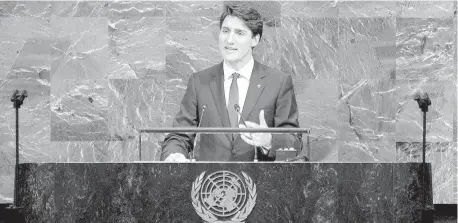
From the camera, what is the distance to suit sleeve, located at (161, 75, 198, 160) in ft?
19.6

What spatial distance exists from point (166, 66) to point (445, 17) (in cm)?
279

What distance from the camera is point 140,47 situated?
8.09 meters

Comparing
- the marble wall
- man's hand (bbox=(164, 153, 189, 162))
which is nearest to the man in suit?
man's hand (bbox=(164, 153, 189, 162))

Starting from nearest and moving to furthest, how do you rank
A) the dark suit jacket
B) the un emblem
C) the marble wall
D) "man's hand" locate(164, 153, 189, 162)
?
1. the un emblem
2. "man's hand" locate(164, 153, 189, 162)
3. the dark suit jacket
4. the marble wall

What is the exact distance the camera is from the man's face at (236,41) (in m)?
6.80

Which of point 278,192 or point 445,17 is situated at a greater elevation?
point 445,17

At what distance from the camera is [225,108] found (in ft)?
21.6

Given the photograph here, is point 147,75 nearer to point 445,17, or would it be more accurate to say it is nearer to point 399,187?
point 445,17

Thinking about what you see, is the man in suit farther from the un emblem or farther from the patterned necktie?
the un emblem

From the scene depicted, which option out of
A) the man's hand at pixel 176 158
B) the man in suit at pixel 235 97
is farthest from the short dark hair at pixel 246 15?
the man's hand at pixel 176 158

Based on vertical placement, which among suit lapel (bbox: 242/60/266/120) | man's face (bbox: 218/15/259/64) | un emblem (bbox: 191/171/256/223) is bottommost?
un emblem (bbox: 191/171/256/223)

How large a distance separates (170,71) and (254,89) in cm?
170

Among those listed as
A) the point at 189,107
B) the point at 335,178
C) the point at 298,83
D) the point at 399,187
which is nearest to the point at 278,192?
the point at 335,178

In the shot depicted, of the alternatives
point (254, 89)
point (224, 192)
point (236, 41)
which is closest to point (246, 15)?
point (236, 41)
